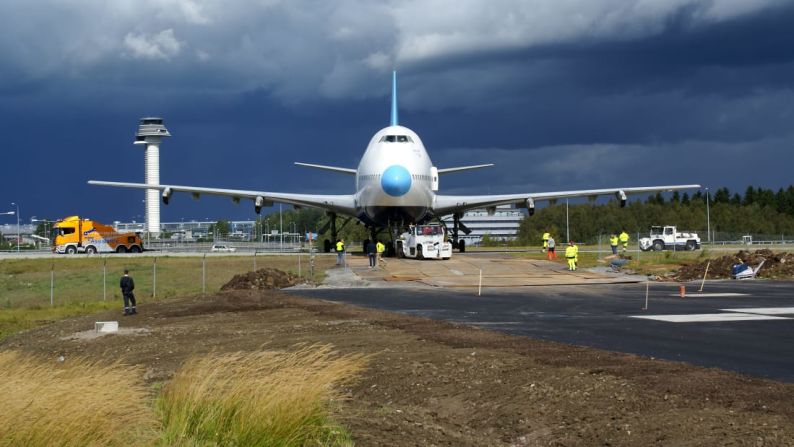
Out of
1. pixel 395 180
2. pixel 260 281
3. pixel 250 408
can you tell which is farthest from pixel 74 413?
pixel 395 180

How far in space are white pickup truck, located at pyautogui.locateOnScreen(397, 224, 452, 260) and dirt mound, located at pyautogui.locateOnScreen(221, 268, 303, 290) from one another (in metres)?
13.9

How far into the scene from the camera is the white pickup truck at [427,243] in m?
53.8

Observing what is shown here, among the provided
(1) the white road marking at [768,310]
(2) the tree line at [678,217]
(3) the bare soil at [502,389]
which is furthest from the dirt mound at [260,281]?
(2) the tree line at [678,217]

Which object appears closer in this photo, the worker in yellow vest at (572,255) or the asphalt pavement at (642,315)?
the asphalt pavement at (642,315)

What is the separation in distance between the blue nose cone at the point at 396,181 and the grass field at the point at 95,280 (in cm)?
527

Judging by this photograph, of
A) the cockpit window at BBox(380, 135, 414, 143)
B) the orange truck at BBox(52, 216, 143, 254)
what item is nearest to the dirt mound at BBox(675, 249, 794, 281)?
the cockpit window at BBox(380, 135, 414, 143)

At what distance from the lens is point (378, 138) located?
58781 millimetres

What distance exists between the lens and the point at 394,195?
55.7m

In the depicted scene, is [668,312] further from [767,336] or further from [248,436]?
[248,436]

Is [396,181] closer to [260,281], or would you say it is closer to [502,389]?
[260,281]

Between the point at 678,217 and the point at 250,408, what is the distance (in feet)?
461

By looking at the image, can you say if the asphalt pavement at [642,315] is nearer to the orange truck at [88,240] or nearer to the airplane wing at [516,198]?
the airplane wing at [516,198]

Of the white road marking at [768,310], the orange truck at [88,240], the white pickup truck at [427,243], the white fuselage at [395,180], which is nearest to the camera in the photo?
the white road marking at [768,310]

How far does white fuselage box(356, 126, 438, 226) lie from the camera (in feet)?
182
